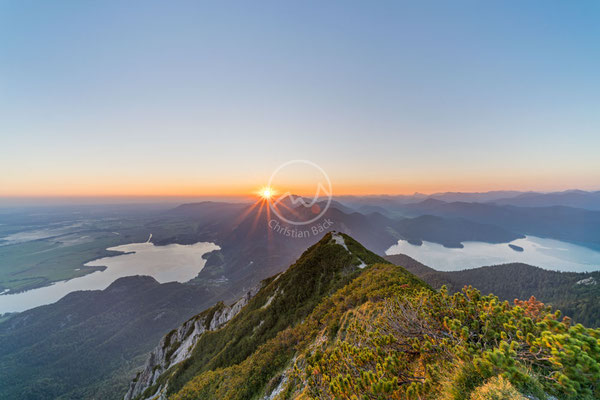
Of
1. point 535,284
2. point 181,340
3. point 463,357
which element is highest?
point 463,357

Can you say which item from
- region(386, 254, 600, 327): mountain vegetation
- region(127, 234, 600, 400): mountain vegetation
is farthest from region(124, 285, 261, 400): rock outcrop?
region(386, 254, 600, 327): mountain vegetation

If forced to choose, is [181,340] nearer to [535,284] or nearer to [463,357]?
[463,357]

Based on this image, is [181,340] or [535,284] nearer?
[181,340]

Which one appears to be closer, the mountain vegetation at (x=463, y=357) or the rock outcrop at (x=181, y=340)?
the mountain vegetation at (x=463, y=357)

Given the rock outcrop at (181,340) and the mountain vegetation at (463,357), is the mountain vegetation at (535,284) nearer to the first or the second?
the rock outcrop at (181,340)

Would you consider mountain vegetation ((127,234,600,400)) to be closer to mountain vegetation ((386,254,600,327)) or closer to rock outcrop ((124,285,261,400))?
rock outcrop ((124,285,261,400))

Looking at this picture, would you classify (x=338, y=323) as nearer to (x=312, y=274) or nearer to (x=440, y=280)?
(x=312, y=274)

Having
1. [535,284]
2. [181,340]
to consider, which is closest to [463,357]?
[181,340]

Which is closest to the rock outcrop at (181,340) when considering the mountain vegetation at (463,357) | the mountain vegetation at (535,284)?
the mountain vegetation at (463,357)

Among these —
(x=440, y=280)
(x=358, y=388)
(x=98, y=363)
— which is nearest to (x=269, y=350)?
(x=358, y=388)
